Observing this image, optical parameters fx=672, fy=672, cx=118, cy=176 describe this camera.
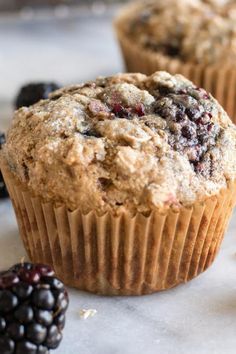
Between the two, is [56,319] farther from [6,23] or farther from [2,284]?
[6,23]

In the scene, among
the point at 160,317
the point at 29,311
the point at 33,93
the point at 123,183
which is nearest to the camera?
the point at 29,311

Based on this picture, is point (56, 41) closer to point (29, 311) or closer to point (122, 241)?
point (122, 241)

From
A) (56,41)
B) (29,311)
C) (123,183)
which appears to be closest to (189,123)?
(123,183)

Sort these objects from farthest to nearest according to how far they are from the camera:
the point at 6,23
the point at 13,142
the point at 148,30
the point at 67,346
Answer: the point at 6,23 < the point at 148,30 < the point at 13,142 < the point at 67,346

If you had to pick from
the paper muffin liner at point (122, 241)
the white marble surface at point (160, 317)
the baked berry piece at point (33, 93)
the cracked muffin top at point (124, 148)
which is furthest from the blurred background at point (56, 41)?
the paper muffin liner at point (122, 241)

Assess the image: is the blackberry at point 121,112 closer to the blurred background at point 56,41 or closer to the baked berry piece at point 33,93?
the baked berry piece at point 33,93

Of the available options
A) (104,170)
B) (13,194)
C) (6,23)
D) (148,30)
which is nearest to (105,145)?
(104,170)
